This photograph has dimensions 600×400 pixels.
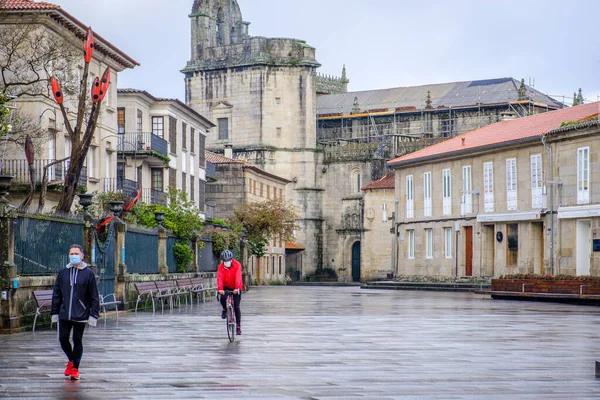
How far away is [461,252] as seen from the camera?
196 ft

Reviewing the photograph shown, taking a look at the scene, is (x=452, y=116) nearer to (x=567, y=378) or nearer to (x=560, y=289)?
(x=560, y=289)

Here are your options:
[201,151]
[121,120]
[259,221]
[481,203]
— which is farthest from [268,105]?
[481,203]

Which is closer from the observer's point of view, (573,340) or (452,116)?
(573,340)

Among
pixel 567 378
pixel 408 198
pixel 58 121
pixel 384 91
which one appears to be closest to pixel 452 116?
pixel 384 91

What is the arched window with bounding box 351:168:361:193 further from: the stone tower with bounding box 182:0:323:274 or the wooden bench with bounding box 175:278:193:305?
the wooden bench with bounding box 175:278:193:305

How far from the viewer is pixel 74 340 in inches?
538

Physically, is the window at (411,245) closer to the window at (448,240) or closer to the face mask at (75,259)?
the window at (448,240)

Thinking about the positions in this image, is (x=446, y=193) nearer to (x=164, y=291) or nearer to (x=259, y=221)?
(x=259, y=221)

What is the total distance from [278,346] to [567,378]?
228 inches

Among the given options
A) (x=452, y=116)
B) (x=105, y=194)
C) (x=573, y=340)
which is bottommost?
(x=573, y=340)

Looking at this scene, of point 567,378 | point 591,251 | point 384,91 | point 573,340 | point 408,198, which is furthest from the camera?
point 384,91

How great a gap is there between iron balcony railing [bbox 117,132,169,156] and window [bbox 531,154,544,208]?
693 inches

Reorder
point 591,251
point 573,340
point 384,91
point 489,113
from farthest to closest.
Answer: point 384,91
point 489,113
point 591,251
point 573,340

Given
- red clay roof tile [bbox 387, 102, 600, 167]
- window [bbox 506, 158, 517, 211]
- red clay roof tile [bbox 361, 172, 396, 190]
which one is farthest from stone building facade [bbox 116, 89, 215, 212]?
red clay roof tile [bbox 361, 172, 396, 190]
